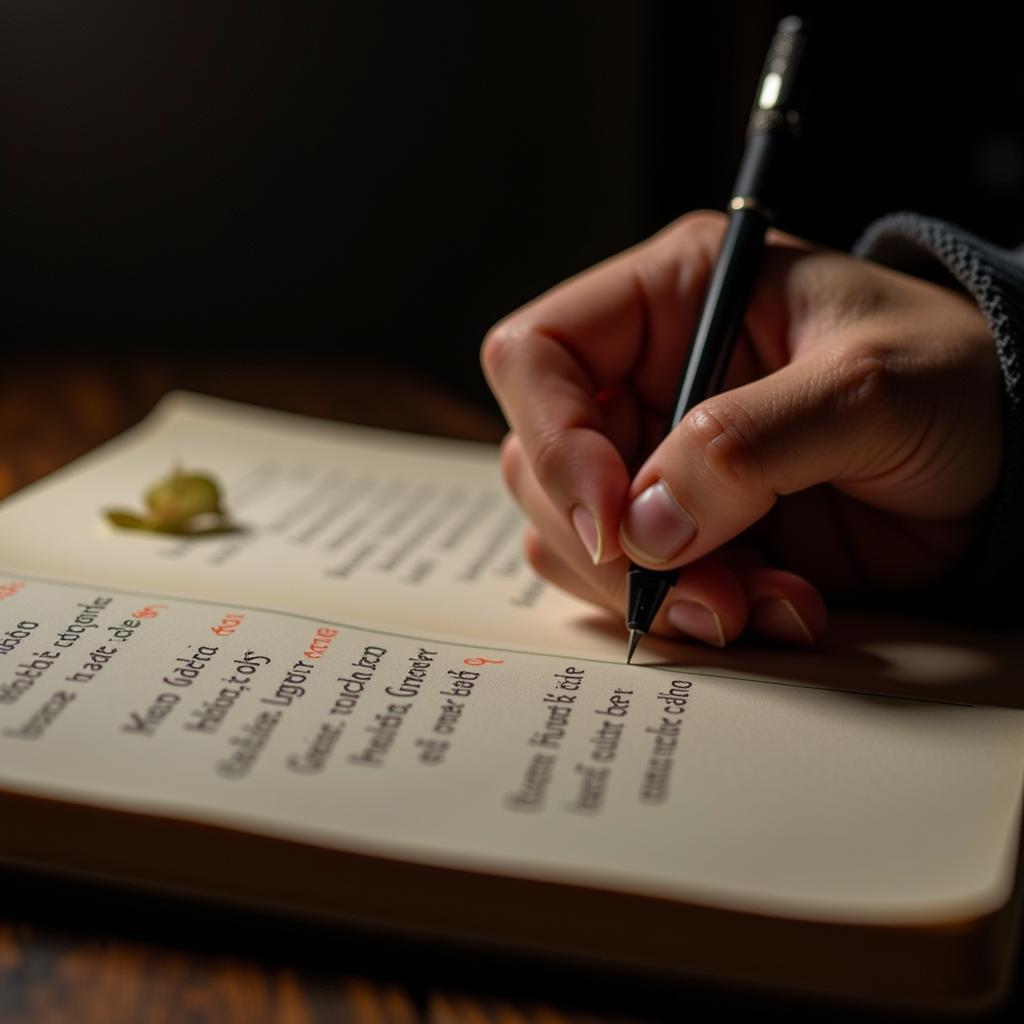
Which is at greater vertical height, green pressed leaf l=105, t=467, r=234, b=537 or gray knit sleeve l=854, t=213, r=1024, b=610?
gray knit sleeve l=854, t=213, r=1024, b=610

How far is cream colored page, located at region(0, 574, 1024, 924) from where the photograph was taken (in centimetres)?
32

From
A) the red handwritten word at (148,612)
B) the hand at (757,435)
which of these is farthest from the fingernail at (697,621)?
the red handwritten word at (148,612)

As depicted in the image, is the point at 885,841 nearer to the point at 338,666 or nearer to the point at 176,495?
the point at 338,666

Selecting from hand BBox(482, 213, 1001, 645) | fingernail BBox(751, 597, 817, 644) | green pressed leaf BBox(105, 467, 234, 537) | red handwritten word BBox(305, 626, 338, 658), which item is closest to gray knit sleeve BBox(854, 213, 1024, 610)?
hand BBox(482, 213, 1001, 645)

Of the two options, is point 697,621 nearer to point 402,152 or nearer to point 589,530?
point 589,530

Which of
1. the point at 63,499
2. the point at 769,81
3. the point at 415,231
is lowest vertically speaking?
the point at 415,231

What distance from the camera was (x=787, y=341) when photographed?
2.00 feet

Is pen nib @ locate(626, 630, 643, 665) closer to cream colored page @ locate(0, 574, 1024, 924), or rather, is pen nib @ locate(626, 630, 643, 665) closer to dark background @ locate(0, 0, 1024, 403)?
cream colored page @ locate(0, 574, 1024, 924)

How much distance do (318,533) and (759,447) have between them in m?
0.31

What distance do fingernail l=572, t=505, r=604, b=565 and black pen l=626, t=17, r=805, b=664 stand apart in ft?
0.21

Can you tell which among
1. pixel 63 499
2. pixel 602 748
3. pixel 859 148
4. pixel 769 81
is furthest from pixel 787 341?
pixel 859 148

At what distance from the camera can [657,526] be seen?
500mm

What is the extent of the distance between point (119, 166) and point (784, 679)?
4.51 ft

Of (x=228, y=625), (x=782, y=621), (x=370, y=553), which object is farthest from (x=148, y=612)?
(x=782, y=621)
